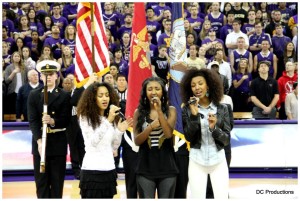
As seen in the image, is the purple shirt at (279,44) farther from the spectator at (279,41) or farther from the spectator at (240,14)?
the spectator at (240,14)

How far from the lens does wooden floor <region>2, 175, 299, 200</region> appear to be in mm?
11289

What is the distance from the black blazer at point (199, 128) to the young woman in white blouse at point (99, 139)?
0.63 meters

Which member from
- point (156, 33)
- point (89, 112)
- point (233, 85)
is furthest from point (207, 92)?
point (156, 33)

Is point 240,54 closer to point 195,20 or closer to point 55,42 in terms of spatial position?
point 195,20

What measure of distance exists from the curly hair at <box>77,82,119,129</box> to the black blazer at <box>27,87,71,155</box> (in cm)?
142

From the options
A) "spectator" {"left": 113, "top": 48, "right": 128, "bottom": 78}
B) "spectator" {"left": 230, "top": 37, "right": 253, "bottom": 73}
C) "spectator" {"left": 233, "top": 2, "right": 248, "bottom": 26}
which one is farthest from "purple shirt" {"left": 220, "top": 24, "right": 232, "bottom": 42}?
"spectator" {"left": 113, "top": 48, "right": 128, "bottom": 78}

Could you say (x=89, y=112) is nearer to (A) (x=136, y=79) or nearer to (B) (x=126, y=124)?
(B) (x=126, y=124)

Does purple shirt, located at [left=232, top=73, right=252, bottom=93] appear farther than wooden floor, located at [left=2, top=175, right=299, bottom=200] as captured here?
Yes

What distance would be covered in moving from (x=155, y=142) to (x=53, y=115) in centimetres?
187

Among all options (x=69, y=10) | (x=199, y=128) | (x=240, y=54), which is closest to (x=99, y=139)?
(x=199, y=128)

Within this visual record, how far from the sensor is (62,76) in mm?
15539

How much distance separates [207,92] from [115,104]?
100cm

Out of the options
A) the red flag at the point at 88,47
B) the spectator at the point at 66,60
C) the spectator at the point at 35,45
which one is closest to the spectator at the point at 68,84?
the spectator at the point at 66,60

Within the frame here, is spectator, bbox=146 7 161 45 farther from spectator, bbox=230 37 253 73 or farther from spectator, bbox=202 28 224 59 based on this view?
spectator, bbox=230 37 253 73
